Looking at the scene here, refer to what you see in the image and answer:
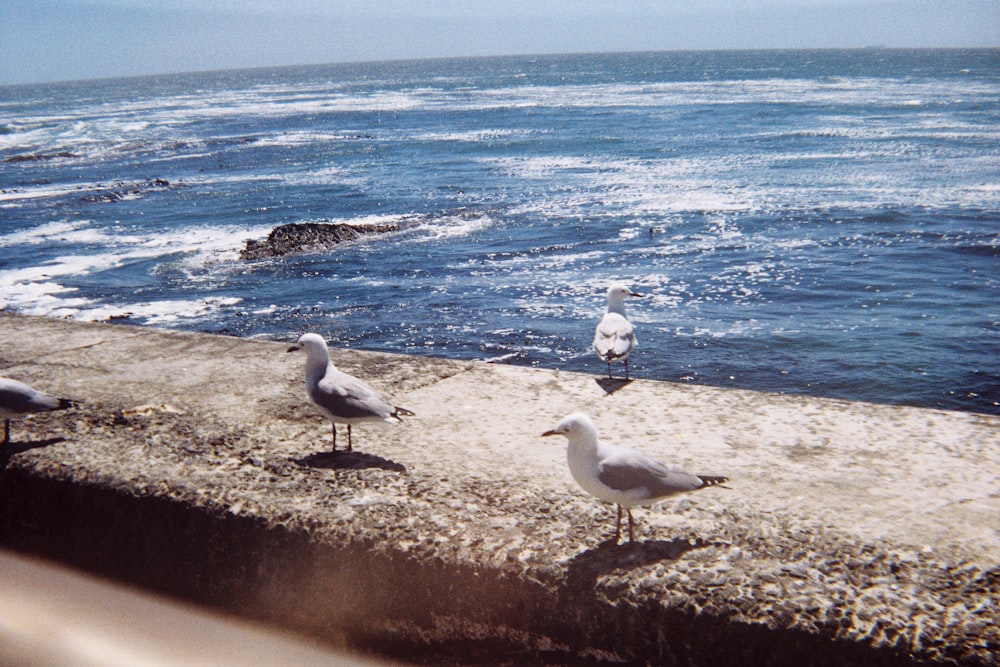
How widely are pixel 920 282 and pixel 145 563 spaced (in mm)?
13190

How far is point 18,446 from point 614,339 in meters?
4.84

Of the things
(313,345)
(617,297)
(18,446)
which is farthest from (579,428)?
(617,297)

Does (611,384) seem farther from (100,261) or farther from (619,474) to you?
(100,261)

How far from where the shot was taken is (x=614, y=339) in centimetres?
716

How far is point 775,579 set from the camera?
2.27 meters

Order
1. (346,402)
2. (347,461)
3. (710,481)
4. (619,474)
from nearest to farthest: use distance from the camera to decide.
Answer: (619,474), (710,481), (347,461), (346,402)

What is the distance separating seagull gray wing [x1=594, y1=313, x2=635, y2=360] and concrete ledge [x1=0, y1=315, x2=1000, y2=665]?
3.10 metres

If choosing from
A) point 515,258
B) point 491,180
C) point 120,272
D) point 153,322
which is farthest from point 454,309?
point 491,180

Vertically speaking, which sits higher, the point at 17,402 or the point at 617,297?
the point at 17,402

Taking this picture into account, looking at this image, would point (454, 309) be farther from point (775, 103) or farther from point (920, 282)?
point (775, 103)

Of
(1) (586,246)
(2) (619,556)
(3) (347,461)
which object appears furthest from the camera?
(1) (586,246)

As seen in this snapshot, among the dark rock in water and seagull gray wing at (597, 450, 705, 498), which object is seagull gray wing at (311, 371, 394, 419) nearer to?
seagull gray wing at (597, 450, 705, 498)

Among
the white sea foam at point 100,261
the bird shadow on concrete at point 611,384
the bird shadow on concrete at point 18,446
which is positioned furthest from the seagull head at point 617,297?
the white sea foam at point 100,261

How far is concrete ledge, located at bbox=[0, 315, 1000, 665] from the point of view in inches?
86.6
